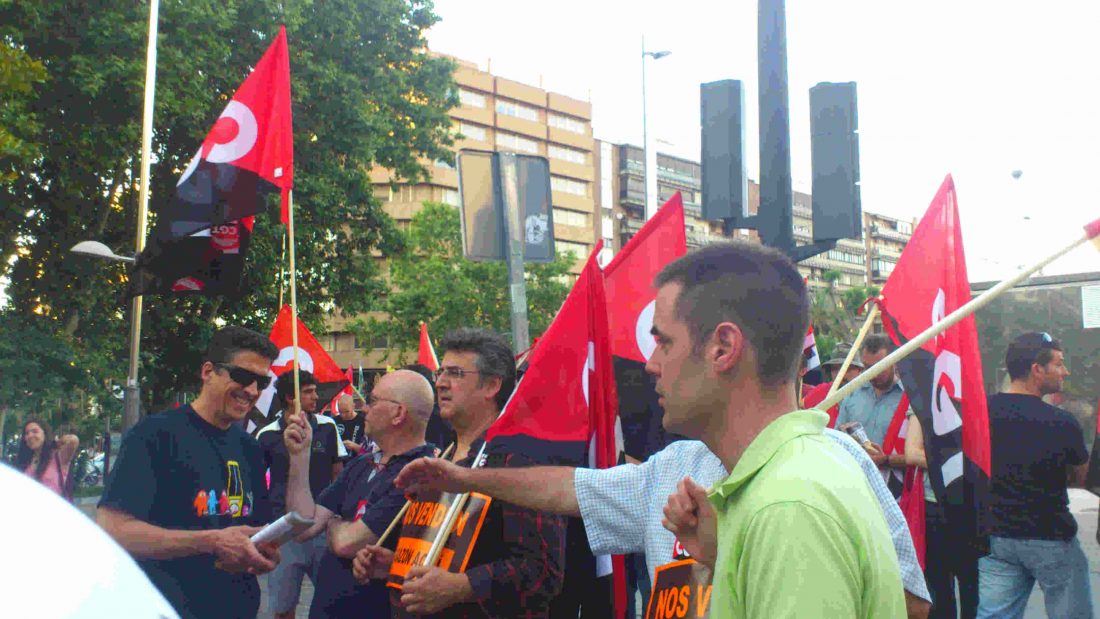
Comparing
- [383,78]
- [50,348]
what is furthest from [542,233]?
[383,78]

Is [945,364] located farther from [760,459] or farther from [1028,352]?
[760,459]

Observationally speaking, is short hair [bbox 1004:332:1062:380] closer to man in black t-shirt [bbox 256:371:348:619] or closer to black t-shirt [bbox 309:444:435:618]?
black t-shirt [bbox 309:444:435:618]

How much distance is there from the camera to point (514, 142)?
90500 millimetres

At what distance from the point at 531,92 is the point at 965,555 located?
88562mm

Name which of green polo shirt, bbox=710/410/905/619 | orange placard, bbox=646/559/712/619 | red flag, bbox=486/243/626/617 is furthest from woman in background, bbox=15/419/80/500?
green polo shirt, bbox=710/410/905/619

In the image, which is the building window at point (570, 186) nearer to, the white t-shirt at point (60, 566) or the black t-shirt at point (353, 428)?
the black t-shirt at point (353, 428)

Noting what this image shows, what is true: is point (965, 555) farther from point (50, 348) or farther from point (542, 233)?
point (50, 348)

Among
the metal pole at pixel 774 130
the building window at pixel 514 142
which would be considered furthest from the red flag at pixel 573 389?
the building window at pixel 514 142

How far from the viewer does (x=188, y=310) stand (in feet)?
76.8

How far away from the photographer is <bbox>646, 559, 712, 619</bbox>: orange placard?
8.28 ft

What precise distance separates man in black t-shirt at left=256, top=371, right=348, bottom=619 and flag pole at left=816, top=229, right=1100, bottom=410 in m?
4.68

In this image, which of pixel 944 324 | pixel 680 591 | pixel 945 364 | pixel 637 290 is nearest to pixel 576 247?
pixel 637 290

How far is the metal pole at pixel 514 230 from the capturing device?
662cm

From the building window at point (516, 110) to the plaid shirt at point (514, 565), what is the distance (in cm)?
8662
